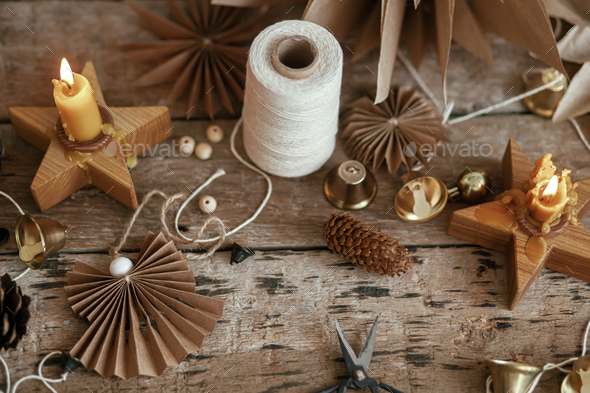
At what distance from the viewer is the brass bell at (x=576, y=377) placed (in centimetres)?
73

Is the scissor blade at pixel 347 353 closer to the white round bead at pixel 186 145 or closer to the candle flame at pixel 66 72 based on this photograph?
Result: the white round bead at pixel 186 145

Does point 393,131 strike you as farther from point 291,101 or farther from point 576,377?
point 576,377

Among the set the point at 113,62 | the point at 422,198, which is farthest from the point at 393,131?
the point at 113,62

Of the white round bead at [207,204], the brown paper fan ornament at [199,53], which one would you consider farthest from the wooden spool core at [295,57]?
the white round bead at [207,204]

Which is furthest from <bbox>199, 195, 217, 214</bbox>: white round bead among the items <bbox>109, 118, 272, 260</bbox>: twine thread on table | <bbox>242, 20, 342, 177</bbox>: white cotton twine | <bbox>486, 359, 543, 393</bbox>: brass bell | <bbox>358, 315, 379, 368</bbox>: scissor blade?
<bbox>486, 359, 543, 393</bbox>: brass bell

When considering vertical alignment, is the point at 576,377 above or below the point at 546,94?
below

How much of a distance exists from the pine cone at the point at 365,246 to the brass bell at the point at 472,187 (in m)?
0.16

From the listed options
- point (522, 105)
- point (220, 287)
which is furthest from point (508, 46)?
point (220, 287)

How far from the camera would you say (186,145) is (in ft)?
2.97

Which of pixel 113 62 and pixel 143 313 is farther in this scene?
pixel 113 62

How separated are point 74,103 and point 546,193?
74 centimetres

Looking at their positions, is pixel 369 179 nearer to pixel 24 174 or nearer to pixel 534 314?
pixel 534 314

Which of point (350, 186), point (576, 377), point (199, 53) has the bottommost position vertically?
point (576, 377)

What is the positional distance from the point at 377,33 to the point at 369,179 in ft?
0.97
